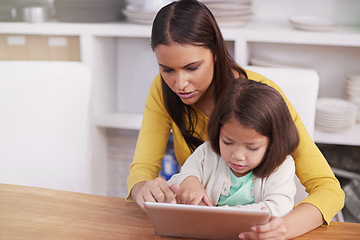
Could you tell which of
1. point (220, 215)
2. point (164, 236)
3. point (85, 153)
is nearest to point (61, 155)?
point (85, 153)

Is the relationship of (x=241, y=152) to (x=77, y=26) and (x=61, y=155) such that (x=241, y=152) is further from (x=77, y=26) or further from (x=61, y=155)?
(x=77, y=26)

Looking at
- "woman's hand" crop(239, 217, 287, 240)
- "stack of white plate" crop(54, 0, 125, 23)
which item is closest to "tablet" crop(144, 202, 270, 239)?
"woman's hand" crop(239, 217, 287, 240)

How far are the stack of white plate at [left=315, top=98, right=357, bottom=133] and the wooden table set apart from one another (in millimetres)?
1049

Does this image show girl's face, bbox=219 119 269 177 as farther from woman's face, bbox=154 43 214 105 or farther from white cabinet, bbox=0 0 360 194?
white cabinet, bbox=0 0 360 194

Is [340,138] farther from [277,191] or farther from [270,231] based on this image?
[270,231]

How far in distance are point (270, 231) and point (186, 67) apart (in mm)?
519

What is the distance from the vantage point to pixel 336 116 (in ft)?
6.64

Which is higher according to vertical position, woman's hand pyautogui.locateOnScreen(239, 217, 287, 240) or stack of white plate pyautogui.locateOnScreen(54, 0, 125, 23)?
stack of white plate pyautogui.locateOnScreen(54, 0, 125, 23)

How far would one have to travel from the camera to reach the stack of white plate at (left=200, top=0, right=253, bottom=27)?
2006 mm

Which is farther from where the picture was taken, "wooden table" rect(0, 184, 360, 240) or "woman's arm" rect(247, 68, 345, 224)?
"woman's arm" rect(247, 68, 345, 224)

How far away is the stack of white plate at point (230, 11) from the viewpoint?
201 centimetres

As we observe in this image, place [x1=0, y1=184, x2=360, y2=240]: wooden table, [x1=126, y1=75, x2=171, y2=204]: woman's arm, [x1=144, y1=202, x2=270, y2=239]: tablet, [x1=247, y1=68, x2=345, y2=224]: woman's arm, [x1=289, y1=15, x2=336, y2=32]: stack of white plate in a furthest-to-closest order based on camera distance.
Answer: [x1=289, y1=15, x2=336, y2=32]: stack of white plate, [x1=126, y1=75, x2=171, y2=204]: woman's arm, [x1=247, y1=68, x2=345, y2=224]: woman's arm, [x1=0, y1=184, x2=360, y2=240]: wooden table, [x1=144, y1=202, x2=270, y2=239]: tablet

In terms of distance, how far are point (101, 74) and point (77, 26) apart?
30cm

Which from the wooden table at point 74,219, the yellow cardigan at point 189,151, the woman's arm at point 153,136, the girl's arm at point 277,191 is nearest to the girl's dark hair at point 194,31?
the yellow cardigan at point 189,151
